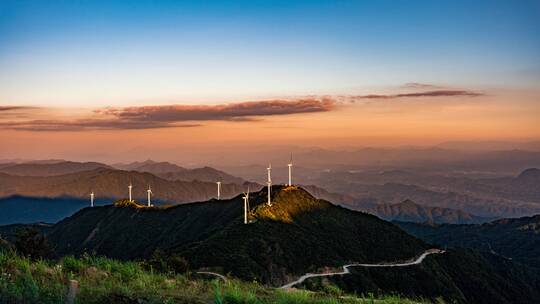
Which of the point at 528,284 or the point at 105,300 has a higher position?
the point at 105,300

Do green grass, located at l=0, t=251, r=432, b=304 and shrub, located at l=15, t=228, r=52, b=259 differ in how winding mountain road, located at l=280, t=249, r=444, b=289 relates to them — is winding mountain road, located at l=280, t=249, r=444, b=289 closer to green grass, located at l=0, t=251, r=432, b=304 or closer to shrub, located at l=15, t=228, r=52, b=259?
shrub, located at l=15, t=228, r=52, b=259

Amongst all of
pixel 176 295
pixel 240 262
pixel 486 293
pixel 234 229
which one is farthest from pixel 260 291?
pixel 486 293

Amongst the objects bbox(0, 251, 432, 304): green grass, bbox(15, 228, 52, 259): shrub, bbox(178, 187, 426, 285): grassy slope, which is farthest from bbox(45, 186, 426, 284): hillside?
bbox(0, 251, 432, 304): green grass

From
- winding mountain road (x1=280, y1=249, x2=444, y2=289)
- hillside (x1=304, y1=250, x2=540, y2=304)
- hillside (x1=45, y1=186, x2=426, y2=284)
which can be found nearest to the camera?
winding mountain road (x1=280, y1=249, x2=444, y2=289)

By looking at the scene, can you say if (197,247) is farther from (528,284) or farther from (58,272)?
(528,284)

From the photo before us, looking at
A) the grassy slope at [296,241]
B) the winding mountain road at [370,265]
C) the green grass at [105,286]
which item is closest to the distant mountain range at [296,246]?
the grassy slope at [296,241]
